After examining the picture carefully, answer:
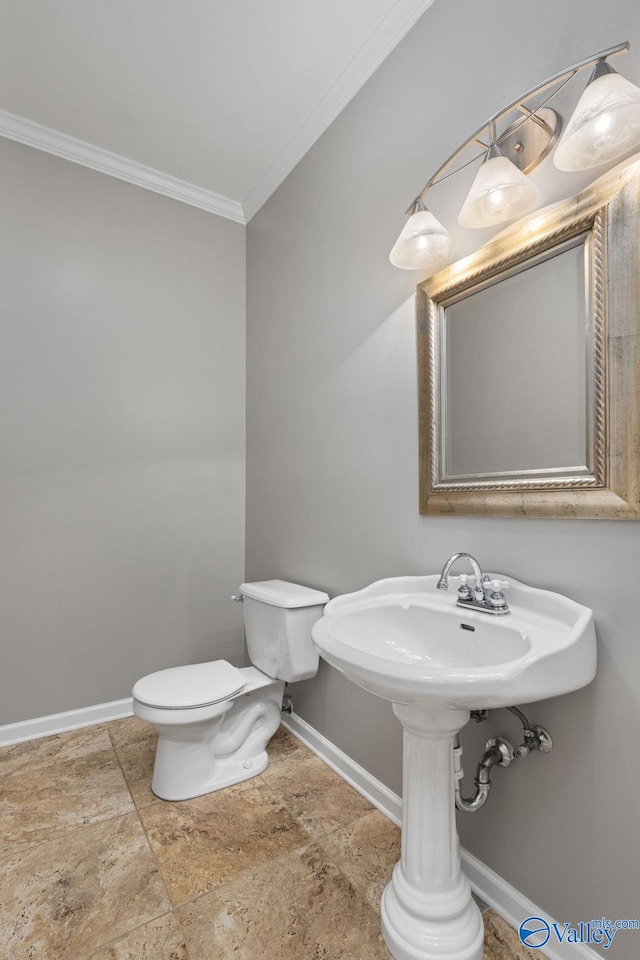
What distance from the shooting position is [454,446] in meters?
1.45

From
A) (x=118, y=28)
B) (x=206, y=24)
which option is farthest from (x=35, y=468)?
(x=206, y=24)

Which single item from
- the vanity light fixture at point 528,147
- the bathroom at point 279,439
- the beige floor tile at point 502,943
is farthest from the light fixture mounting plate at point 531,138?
the beige floor tile at point 502,943

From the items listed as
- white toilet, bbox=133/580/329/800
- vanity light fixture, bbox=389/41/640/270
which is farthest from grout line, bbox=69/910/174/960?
vanity light fixture, bbox=389/41/640/270

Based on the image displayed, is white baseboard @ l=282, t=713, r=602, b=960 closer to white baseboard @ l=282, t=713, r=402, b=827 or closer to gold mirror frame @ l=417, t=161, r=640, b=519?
white baseboard @ l=282, t=713, r=402, b=827

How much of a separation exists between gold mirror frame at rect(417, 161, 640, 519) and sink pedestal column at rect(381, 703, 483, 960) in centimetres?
55

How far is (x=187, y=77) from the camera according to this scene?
1.94 meters

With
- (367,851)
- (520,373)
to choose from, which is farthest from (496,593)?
(367,851)

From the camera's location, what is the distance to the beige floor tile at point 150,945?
1167 mm

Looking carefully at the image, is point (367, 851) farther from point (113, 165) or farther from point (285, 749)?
point (113, 165)

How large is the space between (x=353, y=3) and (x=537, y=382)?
4.81 ft

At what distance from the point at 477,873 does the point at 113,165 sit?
318 cm

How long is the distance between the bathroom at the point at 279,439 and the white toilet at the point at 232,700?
0.58 feet

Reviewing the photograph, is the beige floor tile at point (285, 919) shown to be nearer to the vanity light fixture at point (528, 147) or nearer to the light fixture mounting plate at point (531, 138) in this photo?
the vanity light fixture at point (528, 147)

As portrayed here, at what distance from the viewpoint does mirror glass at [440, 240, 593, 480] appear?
115cm
